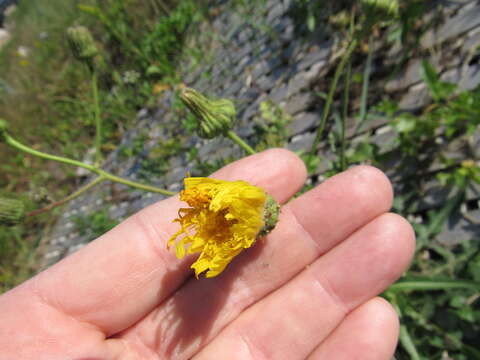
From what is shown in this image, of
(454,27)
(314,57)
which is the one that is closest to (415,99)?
(454,27)

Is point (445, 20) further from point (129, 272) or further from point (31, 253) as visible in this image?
point (31, 253)

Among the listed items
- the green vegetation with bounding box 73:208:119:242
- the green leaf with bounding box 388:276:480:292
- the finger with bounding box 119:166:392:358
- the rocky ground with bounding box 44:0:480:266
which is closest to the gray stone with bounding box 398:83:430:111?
the rocky ground with bounding box 44:0:480:266

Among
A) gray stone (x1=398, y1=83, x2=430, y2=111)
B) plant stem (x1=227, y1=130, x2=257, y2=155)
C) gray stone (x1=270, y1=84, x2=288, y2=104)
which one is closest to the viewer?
plant stem (x1=227, y1=130, x2=257, y2=155)

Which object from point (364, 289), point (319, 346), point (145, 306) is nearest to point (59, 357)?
point (145, 306)

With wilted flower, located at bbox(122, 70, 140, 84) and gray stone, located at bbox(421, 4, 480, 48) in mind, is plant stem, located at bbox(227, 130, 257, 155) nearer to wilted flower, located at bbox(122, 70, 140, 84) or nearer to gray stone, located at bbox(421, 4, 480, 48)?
gray stone, located at bbox(421, 4, 480, 48)

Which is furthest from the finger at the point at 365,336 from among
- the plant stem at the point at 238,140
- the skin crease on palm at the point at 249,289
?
the plant stem at the point at 238,140

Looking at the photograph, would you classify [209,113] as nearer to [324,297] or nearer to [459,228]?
[324,297]
